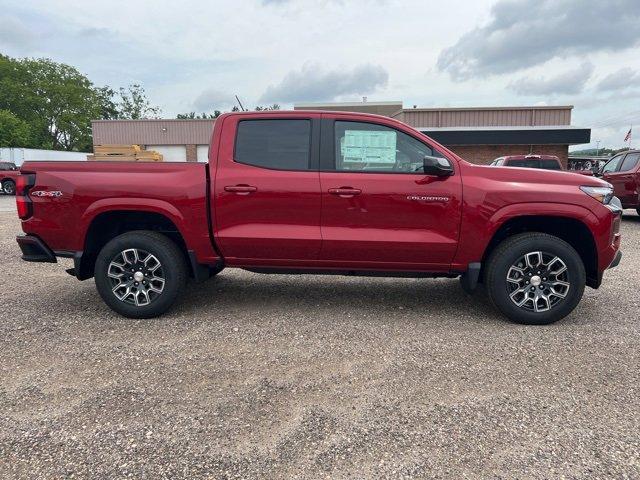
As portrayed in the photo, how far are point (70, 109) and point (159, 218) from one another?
66.7 meters

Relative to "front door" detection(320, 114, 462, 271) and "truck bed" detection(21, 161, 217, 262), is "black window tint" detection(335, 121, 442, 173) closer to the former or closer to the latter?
"front door" detection(320, 114, 462, 271)

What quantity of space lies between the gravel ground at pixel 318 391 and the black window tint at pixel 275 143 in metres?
1.48

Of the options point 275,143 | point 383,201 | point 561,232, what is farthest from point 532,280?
point 275,143

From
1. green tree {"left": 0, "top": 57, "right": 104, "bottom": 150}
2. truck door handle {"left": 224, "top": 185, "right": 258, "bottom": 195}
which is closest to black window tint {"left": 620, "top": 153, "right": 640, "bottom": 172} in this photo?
truck door handle {"left": 224, "top": 185, "right": 258, "bottom": 195}

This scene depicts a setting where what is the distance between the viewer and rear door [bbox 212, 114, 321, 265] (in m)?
4.07

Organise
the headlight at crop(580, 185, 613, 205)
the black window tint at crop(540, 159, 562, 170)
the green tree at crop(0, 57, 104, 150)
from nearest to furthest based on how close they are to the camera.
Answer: the headlight at crop(580, 185, 613, 205)
the black window tint at crop(540, 159, 562, 170)
the green tree at crop(0, 57, 104, 150)

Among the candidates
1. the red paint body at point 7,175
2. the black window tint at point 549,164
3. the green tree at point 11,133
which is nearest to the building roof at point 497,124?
the black window tint at point 549,164

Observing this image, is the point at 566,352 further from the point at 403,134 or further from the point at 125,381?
the point at 125,381

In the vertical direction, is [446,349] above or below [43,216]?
below

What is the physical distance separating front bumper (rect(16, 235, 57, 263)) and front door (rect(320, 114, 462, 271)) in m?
2.64

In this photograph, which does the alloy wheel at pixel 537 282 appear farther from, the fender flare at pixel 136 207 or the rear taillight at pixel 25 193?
the rear taillight at pixel 25 193

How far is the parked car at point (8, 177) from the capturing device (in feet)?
80.5

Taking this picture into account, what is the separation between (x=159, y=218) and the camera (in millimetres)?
4371

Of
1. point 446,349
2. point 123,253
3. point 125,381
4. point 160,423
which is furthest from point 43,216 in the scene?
point 446,349
